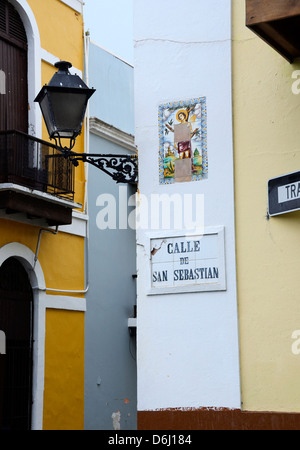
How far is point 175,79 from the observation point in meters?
6.43

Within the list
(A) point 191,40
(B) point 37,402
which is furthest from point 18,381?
(A) point 191,40

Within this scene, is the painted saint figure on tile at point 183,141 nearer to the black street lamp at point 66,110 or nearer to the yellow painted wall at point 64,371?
the black street lamp at point 66,110

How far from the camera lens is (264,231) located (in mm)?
5844

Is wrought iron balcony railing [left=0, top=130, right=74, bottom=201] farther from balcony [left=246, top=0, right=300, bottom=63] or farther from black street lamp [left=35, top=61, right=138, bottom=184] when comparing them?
balcony [left=246, top=0, right=300, bottom=63]

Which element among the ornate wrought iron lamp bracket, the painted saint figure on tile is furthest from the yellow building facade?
the painted saint figure on tile

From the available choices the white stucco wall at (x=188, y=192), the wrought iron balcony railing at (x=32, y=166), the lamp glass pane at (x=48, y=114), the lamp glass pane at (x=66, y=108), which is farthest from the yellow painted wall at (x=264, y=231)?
the wrought iron balcony railing at (x=32, y=166)

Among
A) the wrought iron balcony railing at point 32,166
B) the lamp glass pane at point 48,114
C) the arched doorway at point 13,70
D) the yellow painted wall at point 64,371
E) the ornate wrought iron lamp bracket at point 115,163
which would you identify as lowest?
Result: the yellow painted wall at point 64,371

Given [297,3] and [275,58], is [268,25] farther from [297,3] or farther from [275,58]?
[275,58]

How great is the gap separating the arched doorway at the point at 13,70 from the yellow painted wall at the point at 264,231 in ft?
20.1

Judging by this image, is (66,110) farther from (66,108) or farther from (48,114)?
(48,114)

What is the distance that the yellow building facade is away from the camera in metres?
11.4

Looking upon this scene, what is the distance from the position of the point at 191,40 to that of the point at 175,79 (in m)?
0.34

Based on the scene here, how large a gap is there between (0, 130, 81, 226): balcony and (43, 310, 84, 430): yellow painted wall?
1.67 meters

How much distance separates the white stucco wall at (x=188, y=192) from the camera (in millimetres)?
5930
